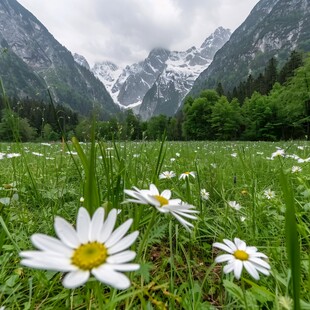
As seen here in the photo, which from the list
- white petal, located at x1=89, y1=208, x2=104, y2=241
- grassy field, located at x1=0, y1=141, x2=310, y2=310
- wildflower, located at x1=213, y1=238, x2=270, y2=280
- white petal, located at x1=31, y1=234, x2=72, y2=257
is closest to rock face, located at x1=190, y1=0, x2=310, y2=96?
grassy field, located at x1=0, y1=141, x2=310, y2=310

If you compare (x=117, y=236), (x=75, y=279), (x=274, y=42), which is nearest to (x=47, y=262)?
(x=75, y=279)

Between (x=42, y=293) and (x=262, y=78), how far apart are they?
83112 millimetres

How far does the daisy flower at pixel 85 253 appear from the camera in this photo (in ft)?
1.62

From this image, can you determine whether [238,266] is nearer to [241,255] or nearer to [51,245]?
[241,255]

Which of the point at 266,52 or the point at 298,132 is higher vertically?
the point at 266,52

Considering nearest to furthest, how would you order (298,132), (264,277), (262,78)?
(264,277) → (298,132) → (262,78)

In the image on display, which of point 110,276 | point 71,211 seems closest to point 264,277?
point 110,276

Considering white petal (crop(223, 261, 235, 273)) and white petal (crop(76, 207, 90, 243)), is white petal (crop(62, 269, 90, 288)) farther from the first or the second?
white petal (crop(223, 261, 235, 273))

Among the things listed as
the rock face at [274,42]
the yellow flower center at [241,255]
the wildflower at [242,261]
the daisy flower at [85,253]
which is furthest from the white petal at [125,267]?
the rock face at [274,42]

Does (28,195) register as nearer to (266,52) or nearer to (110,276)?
(110,276)

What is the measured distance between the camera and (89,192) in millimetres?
900

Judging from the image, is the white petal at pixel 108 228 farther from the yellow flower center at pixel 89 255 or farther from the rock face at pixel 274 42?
the rock face at pixel 274 42

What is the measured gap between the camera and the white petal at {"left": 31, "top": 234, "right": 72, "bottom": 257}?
54cm

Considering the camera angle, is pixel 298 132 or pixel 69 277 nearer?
pixel 69 277
